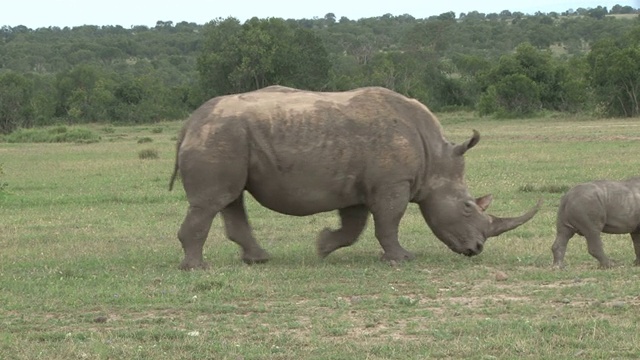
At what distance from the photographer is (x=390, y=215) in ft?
39.0

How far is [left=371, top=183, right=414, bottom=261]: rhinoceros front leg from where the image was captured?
38.9 ft

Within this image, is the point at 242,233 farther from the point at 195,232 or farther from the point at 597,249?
the point at 597,249

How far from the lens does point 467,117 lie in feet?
172

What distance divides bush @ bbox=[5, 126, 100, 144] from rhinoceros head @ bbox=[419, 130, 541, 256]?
2968 cm

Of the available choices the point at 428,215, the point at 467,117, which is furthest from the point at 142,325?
the point at 467,117

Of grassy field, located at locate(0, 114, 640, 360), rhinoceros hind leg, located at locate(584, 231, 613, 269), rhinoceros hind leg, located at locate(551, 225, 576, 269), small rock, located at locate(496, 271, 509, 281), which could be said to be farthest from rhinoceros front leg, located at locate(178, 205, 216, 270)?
rhinoceros hind leg, located at locate(584, 231, 613, 269)

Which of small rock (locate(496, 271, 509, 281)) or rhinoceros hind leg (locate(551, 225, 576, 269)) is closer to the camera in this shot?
small rock (locate(496, 271, 509, 281))

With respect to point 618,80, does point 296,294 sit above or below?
above

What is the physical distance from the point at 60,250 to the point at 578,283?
667 centimetres

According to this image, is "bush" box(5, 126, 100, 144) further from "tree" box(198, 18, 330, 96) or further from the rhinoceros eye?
the rhinoceros eye

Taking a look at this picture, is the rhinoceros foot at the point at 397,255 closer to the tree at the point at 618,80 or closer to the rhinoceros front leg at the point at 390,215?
the rhinoceros front leg at the point at 390,215

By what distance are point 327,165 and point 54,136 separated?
31911 mm

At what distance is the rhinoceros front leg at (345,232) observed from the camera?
1238 cm

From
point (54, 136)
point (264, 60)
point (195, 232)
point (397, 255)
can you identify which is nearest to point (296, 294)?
point (195, 232)
